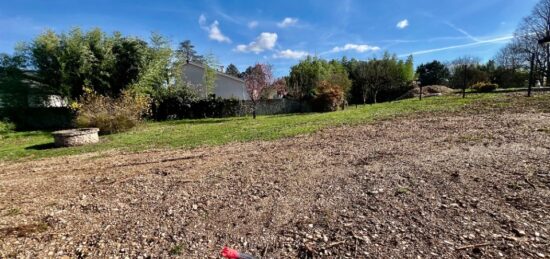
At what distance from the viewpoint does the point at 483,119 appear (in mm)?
7230

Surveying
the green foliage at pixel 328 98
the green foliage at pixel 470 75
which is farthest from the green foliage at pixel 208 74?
the green foliage at pixel 470 75

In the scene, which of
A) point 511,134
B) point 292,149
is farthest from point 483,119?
point 292,149

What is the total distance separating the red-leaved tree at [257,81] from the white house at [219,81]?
509cm

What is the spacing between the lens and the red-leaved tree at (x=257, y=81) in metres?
21.0

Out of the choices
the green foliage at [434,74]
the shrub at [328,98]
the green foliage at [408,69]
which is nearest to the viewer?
the shrub at [328,98]

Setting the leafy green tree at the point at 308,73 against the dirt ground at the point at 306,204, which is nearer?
the dirt ground at the point at 306,204

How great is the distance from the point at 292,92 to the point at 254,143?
18.0 m

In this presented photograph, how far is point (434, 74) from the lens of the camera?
1569 inches

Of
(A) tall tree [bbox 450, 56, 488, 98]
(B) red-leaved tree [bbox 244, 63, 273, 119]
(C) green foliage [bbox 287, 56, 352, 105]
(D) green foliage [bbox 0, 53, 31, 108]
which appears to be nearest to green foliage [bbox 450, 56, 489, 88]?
(A) tall tree [bbox 450, 56, 488, 98]

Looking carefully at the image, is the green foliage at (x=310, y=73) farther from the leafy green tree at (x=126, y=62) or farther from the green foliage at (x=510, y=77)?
the green foliage at (x=510, y=77)

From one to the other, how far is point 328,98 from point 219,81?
15.6 meters

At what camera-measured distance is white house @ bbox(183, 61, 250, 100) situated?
28562 mm

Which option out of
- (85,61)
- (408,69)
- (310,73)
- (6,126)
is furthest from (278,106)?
(408,69)

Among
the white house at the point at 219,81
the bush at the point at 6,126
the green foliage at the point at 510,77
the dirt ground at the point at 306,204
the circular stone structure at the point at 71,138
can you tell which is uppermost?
the white house at the point at 219,81
